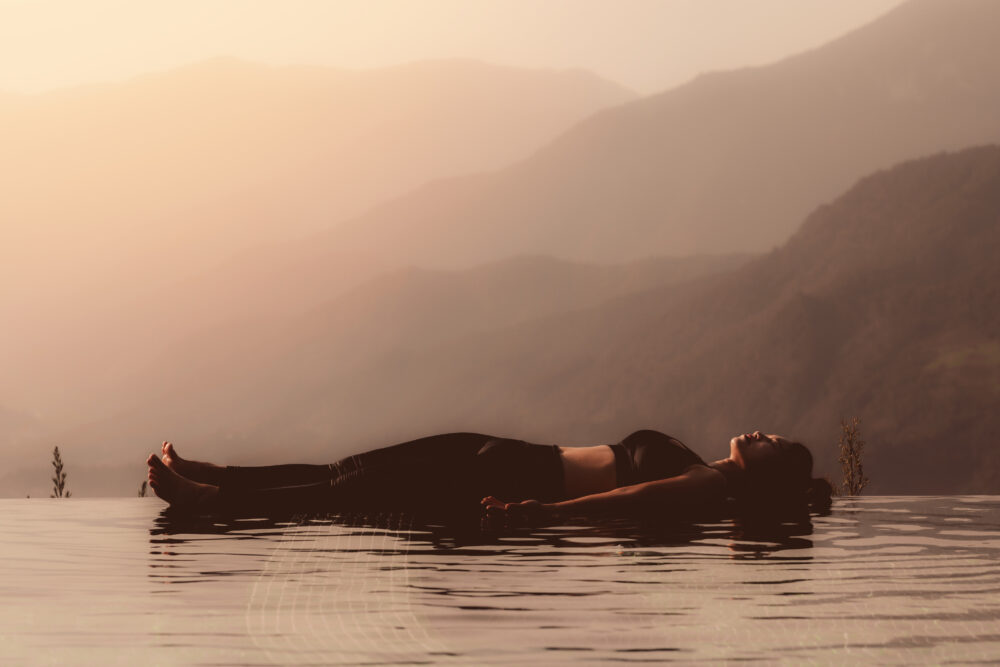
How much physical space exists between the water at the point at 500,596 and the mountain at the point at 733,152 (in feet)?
198

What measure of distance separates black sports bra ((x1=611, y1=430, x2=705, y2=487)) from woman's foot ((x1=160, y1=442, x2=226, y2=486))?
6.76 feet

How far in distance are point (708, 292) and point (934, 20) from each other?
34.2 meters

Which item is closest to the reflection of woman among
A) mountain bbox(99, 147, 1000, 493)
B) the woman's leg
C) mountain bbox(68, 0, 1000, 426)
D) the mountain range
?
the woman's leg

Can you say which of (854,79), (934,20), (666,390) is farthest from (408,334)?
(934,20)

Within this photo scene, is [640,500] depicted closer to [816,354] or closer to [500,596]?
[500,596]

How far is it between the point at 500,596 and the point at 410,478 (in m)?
2.06

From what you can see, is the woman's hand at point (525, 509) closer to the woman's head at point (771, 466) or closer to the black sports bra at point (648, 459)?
the black sports bra at point (648, 459)

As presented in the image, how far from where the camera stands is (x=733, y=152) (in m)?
72.5

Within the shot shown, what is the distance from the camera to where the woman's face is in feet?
19.1

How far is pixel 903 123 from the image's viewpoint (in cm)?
6906

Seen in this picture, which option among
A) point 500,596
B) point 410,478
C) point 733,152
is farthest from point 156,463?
point 733,152

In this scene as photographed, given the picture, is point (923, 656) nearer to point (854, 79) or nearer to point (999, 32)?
point (854, 79)

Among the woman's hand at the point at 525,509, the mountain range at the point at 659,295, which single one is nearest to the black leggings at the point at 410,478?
the woman's hand at the point at 525,509

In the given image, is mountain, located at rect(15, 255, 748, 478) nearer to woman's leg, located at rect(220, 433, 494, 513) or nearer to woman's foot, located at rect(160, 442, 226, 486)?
woman's foot, located at rect(160, 442, 226, 486)
